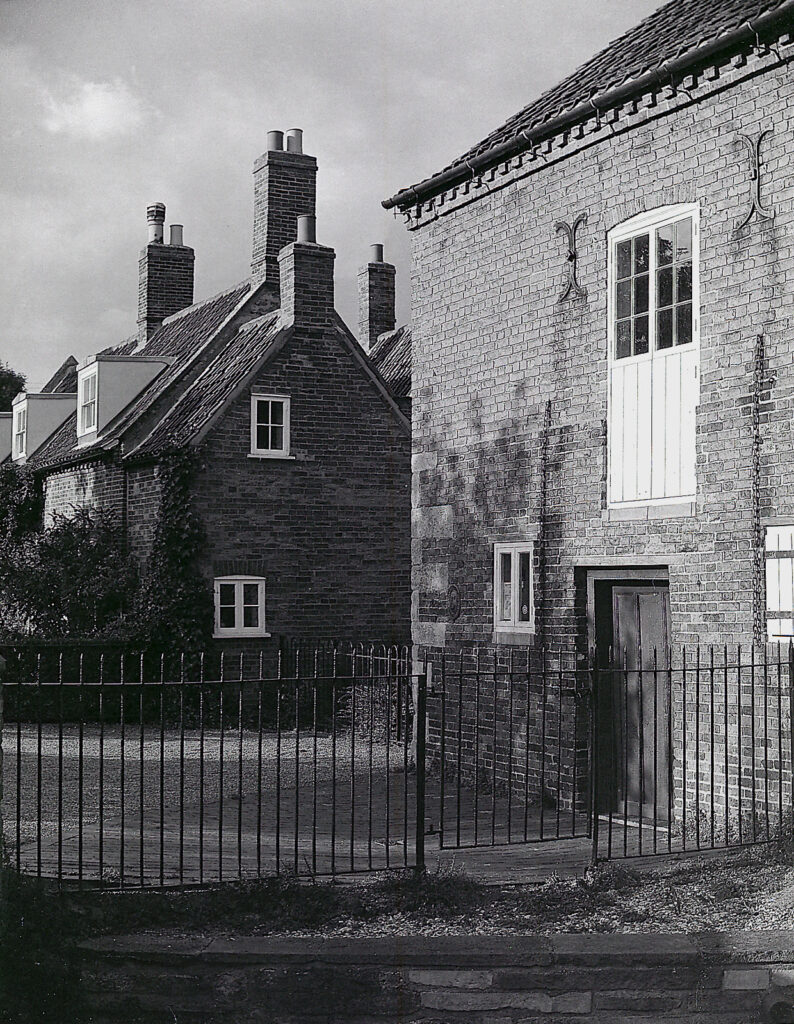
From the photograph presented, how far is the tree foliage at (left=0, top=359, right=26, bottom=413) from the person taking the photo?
48.6 m

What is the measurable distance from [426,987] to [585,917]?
4.48 ft

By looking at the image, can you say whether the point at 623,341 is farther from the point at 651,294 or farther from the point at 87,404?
the point at 87,404

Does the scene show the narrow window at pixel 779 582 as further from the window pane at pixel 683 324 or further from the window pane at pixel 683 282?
the window pane at pixel 683 282

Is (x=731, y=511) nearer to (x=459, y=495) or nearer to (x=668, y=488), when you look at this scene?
(x=668, y=488)

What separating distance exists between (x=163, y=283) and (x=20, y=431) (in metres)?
5.31

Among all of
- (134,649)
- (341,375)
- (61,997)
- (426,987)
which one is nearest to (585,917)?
(426,987)

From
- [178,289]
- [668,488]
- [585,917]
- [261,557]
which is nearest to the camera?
[585,917]

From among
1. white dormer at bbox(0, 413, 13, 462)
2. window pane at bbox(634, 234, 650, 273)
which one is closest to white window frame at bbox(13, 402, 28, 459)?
white dormer at bbox(0, 413, 13, 462)

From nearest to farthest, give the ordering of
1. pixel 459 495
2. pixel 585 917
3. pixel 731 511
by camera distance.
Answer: pixel 585 917 < pixel 731 511 < pixel 459 495

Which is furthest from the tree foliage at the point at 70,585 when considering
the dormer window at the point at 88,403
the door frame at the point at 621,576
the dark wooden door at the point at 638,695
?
the dark wooden door at the point at 638,695

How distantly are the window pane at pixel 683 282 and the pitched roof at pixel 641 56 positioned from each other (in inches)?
65.7

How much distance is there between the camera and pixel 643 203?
35.5ft

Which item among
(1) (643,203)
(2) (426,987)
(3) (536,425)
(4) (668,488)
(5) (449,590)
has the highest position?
(1) (643,203)

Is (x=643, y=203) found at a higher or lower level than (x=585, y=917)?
higher
